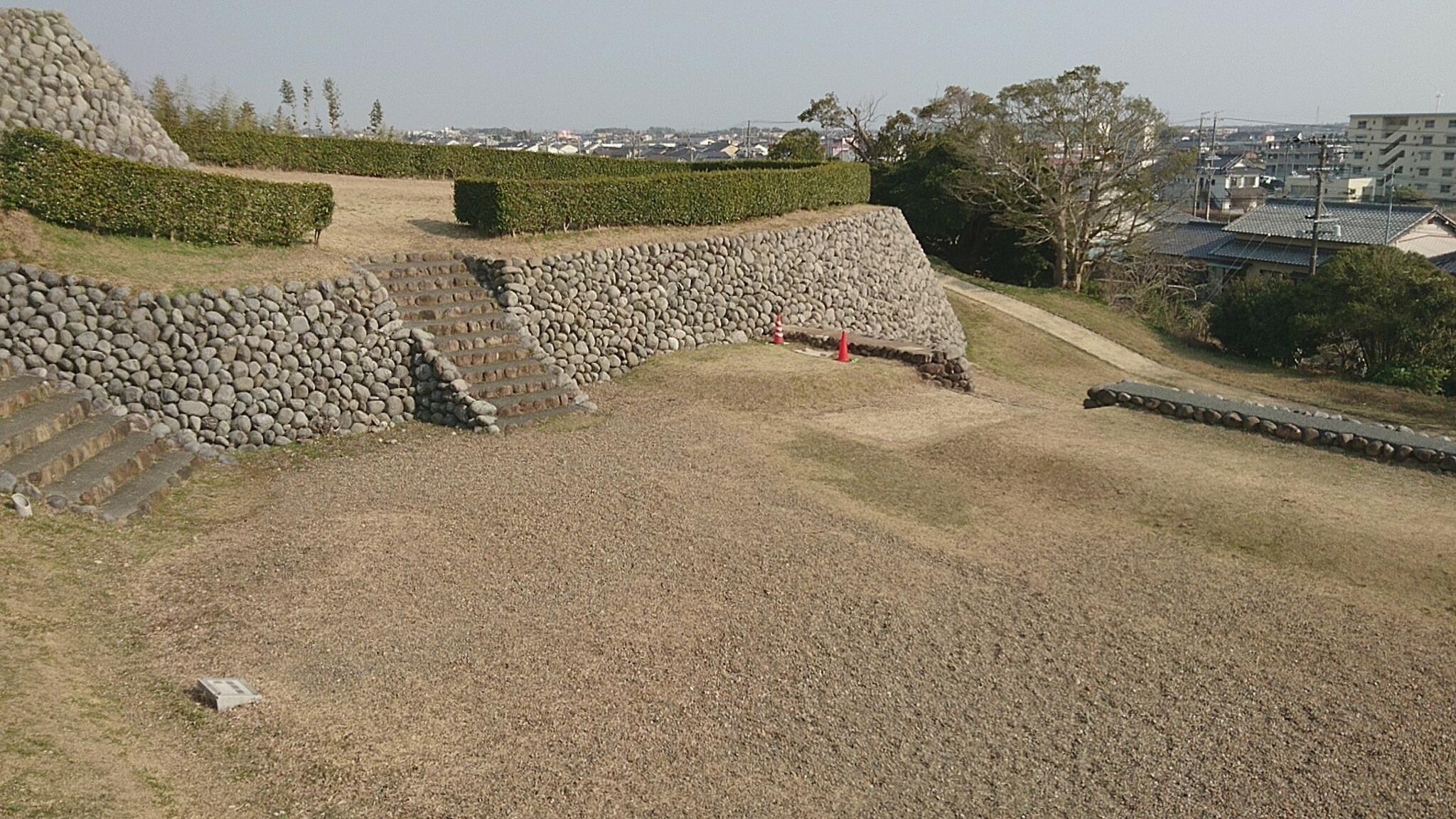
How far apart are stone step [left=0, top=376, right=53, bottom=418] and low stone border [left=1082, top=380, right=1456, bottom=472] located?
13.0m

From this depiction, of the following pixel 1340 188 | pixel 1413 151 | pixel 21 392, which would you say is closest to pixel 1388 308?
pixel 21 392

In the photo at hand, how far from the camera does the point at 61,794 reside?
4848 millimetres

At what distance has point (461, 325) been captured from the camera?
1388 centimetres

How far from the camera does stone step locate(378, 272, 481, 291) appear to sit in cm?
1385

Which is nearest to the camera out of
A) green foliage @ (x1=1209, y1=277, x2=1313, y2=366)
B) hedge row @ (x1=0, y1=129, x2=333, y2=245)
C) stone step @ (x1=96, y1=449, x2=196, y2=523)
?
stone step @ (x1=96, y1=449, x2=196, y2=523)

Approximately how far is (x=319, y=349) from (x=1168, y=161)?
2766 cm

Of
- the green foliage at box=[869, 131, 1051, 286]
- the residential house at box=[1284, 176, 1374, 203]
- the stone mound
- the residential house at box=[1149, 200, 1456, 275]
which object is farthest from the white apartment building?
the stone mound

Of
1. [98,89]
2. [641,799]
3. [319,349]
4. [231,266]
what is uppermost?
[98,89]

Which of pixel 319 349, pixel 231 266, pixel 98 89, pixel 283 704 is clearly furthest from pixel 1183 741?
pixel 98 89

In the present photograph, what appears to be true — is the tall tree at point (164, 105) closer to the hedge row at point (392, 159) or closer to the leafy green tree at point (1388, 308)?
the hedge row at point (392, 159)

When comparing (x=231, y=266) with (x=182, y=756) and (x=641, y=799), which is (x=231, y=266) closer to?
(x=182, y=756)

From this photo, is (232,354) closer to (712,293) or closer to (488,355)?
(488,355)

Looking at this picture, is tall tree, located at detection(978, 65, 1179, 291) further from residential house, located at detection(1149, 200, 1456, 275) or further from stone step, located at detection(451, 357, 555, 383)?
stone step, located at detection(451, 357, 555, 383)

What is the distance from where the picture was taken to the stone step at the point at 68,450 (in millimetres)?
8602
